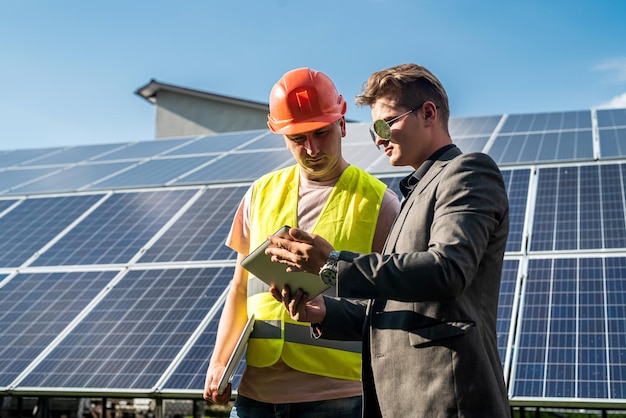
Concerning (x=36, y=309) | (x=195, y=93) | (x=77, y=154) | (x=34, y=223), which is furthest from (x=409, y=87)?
(x=195, y=93)

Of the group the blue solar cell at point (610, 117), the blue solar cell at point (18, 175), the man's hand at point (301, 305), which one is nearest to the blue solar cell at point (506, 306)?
the man's hand at point (301, 305)

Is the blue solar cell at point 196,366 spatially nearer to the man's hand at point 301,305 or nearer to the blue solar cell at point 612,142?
the man's hand at point 301,305

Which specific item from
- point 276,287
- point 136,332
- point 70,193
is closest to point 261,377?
point 276,287

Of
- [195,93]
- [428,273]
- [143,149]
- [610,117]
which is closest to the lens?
[428,273]

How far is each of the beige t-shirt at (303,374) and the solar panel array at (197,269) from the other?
2.33 metres

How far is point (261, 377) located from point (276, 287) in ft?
1.78

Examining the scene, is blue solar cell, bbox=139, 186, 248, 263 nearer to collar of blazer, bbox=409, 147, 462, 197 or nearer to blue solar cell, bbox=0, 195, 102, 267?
blue solar cell, bbox=0, 195, 102, 267

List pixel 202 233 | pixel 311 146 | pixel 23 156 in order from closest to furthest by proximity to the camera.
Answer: pixel 311 146, pixel 202 233, pixel 23 156

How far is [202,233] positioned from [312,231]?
4696 millimetres

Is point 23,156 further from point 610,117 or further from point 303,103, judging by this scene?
point 303,103

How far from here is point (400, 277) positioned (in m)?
2.53

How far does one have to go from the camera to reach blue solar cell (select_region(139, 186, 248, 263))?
25.8 feet

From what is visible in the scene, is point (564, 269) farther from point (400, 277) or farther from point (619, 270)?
point (400, 277)

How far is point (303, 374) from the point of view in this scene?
11.5 feet
